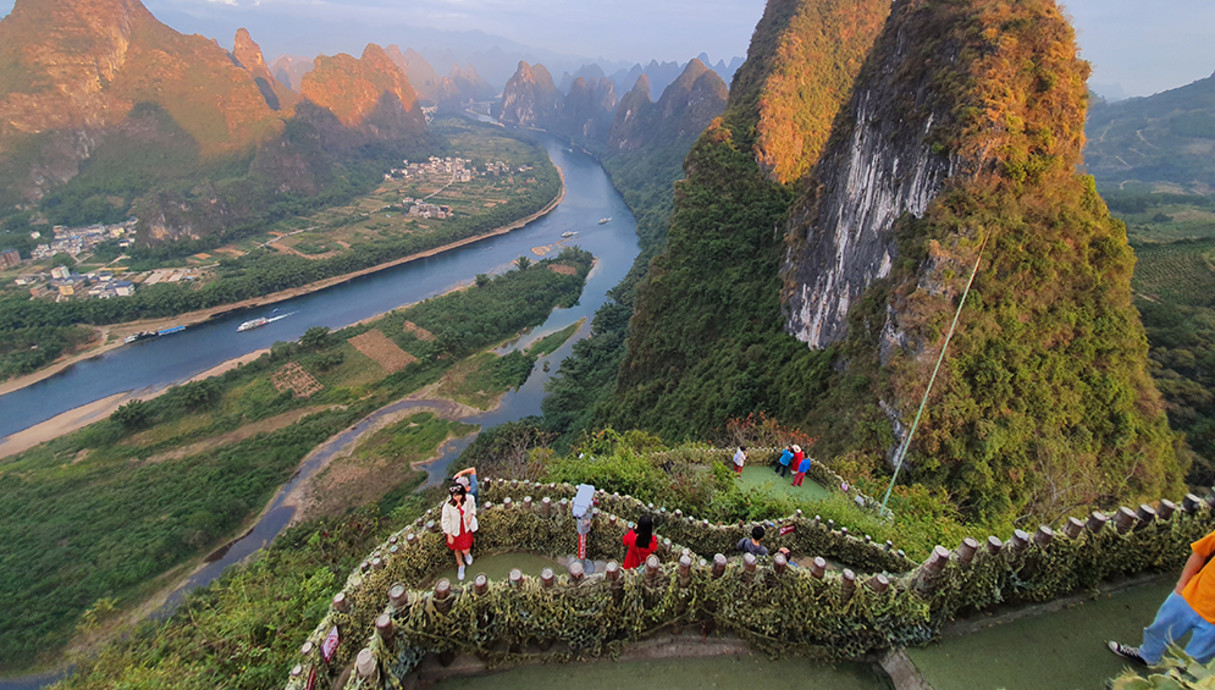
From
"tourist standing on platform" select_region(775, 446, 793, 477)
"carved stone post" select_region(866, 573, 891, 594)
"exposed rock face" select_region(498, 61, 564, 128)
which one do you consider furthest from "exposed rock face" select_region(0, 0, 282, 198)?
"carved stone post" select_region(866, 573, 891, 594)

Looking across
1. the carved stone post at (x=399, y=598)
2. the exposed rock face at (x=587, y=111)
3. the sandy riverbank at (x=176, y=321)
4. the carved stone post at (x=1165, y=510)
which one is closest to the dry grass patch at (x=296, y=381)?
the sandy riverbank at (x=176, y=321)

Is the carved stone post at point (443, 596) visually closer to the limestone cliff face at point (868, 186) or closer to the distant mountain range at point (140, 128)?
the limestone cliff face at point (868, 186)

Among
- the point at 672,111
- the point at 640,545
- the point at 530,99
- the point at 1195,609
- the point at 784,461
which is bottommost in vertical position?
the point at 784,461

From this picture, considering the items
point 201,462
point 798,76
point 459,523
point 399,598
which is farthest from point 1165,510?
point 798,76

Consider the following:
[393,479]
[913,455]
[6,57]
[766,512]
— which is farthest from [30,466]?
[6,57]

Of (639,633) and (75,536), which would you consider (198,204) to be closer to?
(75,536)

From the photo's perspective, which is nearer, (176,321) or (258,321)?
(176,321)

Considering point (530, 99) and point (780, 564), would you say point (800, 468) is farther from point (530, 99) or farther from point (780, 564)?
point (530, 99)

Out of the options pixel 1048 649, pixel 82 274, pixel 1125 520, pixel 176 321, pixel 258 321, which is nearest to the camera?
pixel 1048 649
